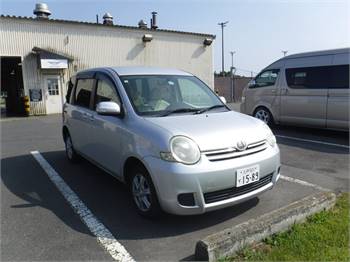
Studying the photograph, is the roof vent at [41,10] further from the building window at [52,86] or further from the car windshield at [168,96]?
the car windshield at [168,96]

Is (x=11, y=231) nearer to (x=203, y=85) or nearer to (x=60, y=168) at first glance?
(x=60, y=168)

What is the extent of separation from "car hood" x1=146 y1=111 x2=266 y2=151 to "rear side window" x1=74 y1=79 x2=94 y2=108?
1.81 meters

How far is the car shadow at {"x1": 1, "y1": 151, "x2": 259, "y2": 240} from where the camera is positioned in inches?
136

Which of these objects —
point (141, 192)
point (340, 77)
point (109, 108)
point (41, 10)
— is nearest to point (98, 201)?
point (141, 192)

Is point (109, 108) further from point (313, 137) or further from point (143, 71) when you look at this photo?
point (313, 137)

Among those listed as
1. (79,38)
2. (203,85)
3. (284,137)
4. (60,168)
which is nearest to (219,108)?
(203,85)

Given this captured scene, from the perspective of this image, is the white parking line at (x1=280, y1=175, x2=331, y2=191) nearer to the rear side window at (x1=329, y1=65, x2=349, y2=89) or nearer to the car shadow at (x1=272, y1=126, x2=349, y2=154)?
the car shadow at (x1=272, y1=126, x2=349, y2=154)

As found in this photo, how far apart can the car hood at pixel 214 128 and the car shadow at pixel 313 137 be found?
3.76m

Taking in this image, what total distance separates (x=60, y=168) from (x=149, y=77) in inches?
106

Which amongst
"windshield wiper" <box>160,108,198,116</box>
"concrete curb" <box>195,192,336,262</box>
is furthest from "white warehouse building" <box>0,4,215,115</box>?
"concrete curb" <box>195,192,336,262</box>

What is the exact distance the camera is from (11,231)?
11.5 feet

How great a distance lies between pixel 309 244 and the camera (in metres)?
3.00

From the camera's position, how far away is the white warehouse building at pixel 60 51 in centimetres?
1584

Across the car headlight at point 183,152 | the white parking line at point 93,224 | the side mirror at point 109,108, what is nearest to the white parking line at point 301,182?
the car headlight at point 183,152
